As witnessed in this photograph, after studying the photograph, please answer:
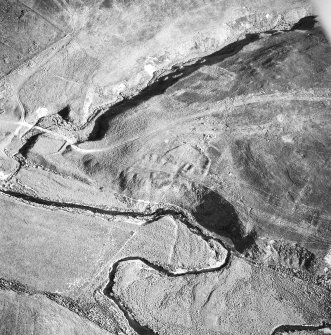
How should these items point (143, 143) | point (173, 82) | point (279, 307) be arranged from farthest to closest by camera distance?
point (173, 82) < point (143, 143) < point (279, 307)

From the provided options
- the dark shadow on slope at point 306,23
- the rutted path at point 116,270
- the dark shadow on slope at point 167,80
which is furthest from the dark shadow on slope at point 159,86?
the rutted path at point 116,270

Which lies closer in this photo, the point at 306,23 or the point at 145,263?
the point at 145,263

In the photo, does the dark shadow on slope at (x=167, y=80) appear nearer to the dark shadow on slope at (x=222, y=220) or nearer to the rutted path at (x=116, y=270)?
the rutted path at (x=116, y=270)

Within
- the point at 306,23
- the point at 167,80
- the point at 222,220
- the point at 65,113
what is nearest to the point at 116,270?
the point at 222,220

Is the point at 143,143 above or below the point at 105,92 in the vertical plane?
below

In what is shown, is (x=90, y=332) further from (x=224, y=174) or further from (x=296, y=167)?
(x=296, y=167)

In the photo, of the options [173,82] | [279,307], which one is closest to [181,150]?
[173,82]

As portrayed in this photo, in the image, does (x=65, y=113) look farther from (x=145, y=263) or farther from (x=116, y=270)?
(x=145, y=263)

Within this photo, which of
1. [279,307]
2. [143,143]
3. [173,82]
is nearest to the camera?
[279,307]
